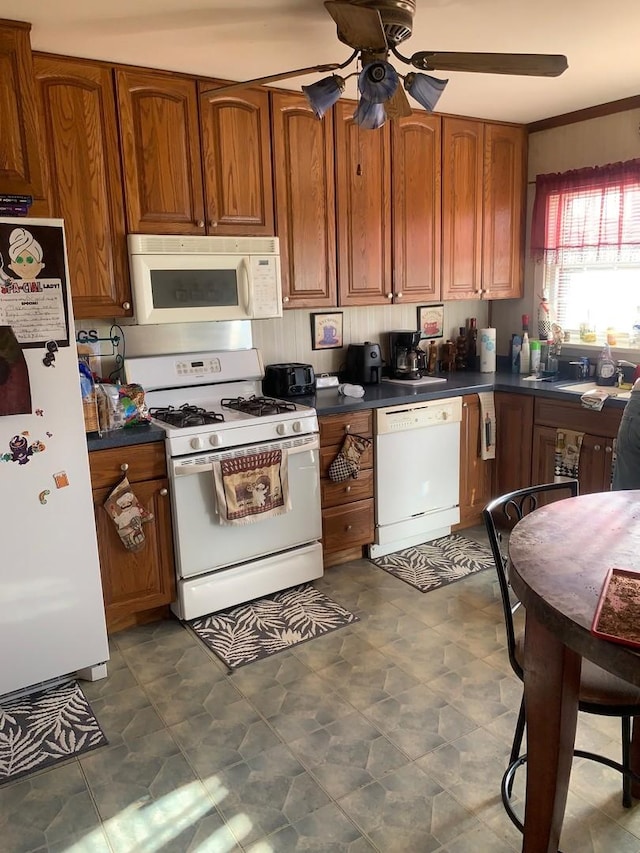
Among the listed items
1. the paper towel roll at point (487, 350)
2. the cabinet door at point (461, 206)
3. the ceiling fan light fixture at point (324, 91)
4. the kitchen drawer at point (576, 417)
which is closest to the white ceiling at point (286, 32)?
the ceiling fan light fixture at point (324, 91)

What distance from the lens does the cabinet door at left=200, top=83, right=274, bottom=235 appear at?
3057mm

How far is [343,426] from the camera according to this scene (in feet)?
11.0

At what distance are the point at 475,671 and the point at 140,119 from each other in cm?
269

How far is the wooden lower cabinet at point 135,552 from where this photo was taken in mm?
2719

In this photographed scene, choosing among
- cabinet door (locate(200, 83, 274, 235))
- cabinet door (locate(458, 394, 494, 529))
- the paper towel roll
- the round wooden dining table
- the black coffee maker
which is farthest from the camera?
the paper towel roll

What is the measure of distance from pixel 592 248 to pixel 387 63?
2.28 meters

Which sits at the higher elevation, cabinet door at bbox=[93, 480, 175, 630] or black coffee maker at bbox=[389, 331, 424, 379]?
black coffee maker at bbox=[389, 331, 424, 379]

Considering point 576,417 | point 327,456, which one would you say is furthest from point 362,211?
point 576,417

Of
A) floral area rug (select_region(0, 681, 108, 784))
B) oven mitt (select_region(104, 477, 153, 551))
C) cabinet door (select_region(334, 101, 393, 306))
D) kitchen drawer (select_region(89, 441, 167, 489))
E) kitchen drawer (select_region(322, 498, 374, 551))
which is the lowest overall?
floral area rug (select_region(0, 681, 108, 784))

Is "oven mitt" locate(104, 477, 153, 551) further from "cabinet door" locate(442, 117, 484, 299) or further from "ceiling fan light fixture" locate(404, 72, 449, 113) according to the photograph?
"cabinet door" locate(442, 117, 484, 299)

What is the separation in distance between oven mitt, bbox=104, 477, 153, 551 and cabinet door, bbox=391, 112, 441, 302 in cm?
191

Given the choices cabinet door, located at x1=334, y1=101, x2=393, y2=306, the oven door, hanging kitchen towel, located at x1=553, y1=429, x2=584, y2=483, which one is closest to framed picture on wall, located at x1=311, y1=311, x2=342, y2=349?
cabinet door, located at x1=334, y1=101, x2=393, y2=306

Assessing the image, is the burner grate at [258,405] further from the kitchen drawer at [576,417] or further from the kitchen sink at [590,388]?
the kitchen sink at [590,388]

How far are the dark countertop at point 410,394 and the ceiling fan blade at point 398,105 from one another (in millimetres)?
1391
